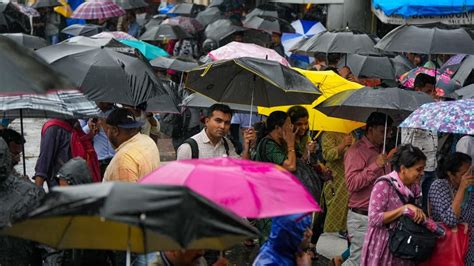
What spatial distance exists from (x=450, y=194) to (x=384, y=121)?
1.11m

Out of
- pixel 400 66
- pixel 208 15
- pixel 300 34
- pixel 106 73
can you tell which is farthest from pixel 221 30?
pixel 106 73

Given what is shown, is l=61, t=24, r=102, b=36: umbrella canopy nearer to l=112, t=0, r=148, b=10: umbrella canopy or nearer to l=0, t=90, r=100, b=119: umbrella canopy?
l=112, t=0, r=148, b=10: umbrella canopy

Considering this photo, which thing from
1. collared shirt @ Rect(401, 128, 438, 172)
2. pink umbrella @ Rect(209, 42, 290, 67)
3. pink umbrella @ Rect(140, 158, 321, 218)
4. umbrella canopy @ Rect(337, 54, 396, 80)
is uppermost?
pink umbrella @ Rect(140, 158, 321, 218)

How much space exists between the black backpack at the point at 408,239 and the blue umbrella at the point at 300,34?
11.4 m

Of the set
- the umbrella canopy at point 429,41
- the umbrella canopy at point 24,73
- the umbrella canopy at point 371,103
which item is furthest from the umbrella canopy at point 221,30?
the umbrella canopy at point 24,73

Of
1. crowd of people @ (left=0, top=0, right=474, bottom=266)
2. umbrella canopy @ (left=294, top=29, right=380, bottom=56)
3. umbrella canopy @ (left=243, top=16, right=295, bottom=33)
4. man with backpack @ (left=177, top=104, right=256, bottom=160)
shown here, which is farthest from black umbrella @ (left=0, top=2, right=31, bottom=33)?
man with backpack @ (left=177, top=104, right=256, bottom=160)

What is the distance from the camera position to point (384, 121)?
350 inches

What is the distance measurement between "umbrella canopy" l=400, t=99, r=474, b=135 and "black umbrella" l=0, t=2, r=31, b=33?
9725 millimetres

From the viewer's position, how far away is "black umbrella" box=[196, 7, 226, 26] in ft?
78.6

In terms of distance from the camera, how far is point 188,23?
21.8 metres

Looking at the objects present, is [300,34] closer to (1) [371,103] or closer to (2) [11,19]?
(2) [11,19]

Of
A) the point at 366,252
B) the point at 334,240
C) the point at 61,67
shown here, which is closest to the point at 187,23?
the point at 334,240

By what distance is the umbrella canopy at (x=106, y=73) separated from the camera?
28.2ft

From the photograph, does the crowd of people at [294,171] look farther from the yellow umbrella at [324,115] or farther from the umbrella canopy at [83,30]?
the umbrella canopy at [83,30]
